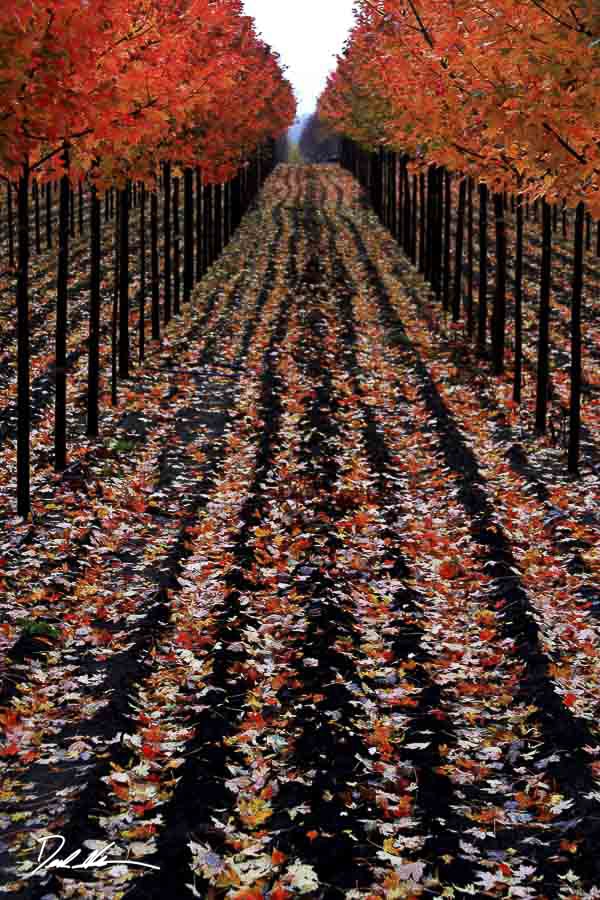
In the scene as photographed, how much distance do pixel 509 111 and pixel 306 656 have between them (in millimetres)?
6541

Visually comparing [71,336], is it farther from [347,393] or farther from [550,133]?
[550,133]

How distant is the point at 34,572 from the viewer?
35.3ft

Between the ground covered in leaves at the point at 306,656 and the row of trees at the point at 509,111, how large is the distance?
310cm

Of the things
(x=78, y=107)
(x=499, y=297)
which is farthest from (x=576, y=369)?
(x=78, y=107)

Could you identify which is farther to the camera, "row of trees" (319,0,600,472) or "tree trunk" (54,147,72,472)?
"tree trunk" (54,147,72,472)

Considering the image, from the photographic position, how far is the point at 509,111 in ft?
33.8

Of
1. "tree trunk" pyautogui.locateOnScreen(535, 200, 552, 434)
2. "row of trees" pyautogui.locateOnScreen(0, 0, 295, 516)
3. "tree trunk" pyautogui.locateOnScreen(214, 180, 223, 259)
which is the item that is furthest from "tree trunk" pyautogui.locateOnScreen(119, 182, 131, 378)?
"tree trunk" pyautogui.locateOnScreen(214, 180, 223, 259)

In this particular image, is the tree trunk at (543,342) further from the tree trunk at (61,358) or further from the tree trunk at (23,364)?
the tree trunk at (23,364)

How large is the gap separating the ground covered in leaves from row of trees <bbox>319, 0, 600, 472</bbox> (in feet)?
10.2

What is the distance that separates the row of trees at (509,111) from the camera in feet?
29.8

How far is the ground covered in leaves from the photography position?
601 cm
